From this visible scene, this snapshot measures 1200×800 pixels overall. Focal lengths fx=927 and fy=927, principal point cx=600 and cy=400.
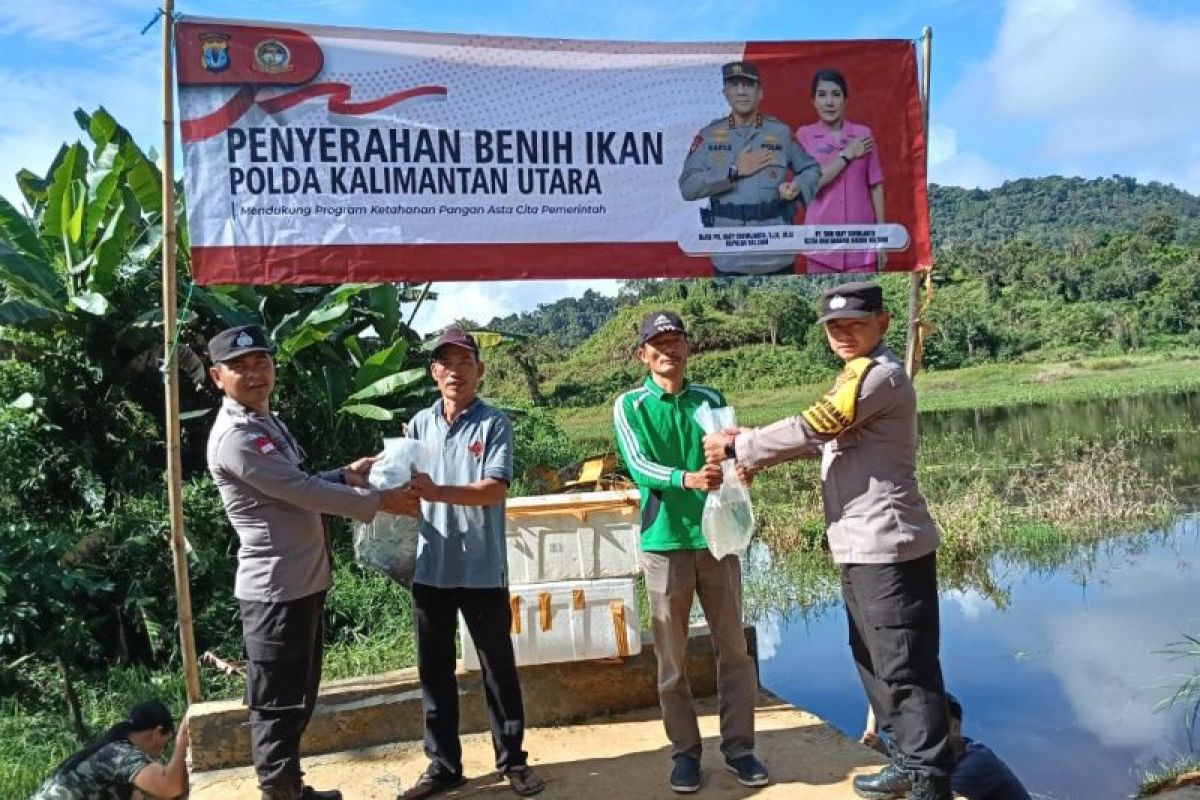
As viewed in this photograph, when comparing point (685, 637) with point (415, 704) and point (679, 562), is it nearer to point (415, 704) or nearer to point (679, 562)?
point (679, 562)

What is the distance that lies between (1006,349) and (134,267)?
43.5 m

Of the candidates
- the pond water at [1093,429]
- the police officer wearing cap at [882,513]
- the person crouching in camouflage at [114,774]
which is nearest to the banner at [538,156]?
the police officer wearing cap at [882,513]

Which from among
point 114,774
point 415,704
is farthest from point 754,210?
point 114,774

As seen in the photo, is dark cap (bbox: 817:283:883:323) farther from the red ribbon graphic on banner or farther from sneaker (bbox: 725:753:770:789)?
the red ribbon graphic on banner

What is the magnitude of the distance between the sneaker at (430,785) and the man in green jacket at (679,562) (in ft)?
2.62

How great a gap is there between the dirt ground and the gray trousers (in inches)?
7.7

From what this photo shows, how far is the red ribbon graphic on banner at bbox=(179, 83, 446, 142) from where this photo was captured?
3443mm

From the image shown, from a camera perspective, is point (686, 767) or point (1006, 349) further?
point (1006, 349)

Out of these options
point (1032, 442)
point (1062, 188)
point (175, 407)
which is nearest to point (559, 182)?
point (175, 407)

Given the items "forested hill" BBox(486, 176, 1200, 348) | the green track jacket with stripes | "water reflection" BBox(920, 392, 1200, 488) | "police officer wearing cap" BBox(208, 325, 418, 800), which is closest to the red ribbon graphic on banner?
"police officer wearing cap" BBox(208, 325, 418, 800)

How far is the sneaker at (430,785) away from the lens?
10.7ft

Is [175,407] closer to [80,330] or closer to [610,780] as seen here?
[610,780]

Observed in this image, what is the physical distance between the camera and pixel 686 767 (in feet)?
10.8

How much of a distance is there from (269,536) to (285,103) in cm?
165
